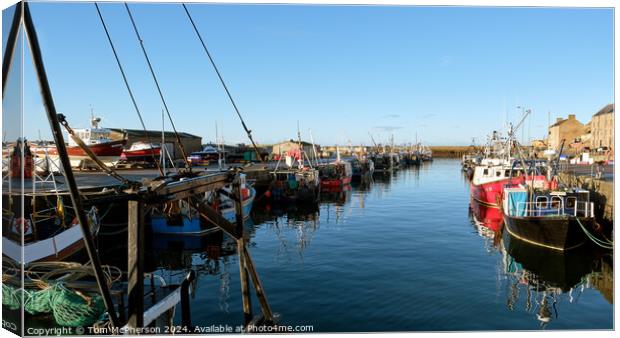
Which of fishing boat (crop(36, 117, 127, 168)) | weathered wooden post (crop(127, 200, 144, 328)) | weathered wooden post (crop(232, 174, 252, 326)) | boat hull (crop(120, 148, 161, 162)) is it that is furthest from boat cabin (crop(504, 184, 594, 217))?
boat hull (crop(120, 148, 161, 162))

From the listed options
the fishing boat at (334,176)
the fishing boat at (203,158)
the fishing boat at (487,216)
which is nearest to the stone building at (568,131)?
the fishing boat at (334,176)

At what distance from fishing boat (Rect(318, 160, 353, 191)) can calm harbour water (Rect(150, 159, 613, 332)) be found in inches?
829

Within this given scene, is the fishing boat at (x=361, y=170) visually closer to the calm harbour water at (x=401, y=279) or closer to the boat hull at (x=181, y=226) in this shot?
the calm harbour water at (x=401, y=279)

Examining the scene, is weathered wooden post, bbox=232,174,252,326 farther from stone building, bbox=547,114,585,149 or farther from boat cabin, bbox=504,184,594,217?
stone building, bbox=547,114,585,149

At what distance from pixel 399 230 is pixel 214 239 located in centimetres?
1018

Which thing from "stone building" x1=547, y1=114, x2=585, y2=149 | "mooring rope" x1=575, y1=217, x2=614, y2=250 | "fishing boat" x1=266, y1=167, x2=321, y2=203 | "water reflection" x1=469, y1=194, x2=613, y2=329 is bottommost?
"water reflection" x1=469, y1=194, x2=613, y2=329

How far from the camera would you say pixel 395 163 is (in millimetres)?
98625

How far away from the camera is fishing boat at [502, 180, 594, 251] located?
734 inches

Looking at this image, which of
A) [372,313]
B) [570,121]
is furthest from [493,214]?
[570,121]

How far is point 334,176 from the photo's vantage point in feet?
167

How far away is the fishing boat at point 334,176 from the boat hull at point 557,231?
2897 centimetres

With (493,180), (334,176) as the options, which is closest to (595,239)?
(493,180)

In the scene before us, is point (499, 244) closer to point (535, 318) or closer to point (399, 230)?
point (399, 230)

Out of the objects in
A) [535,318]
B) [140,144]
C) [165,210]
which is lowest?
[535,318]
